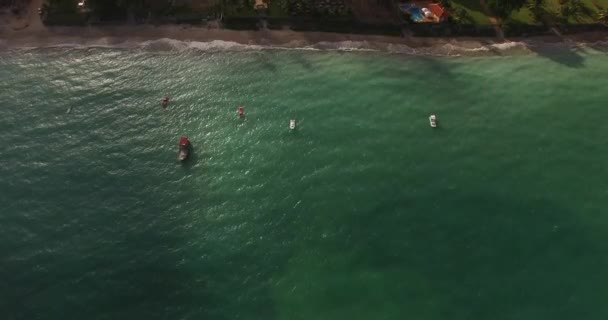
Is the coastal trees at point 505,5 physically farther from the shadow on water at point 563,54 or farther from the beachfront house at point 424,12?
the beachfront house at point 424,12

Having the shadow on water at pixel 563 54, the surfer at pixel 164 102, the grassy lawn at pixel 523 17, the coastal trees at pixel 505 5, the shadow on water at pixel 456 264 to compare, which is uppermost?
the coastal trees at pixel 505 5

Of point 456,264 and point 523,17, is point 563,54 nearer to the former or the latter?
point 523,17

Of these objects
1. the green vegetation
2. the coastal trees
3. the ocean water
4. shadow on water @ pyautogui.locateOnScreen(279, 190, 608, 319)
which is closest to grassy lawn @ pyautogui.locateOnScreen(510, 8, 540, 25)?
the coastal trees

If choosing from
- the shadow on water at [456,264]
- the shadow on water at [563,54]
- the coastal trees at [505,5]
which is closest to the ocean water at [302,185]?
the shadow on water at [456,264]

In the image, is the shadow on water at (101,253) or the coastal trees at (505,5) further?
the coastal trees at (505,5)

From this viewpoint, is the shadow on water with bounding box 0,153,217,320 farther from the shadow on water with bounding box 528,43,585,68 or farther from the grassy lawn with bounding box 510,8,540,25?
the grassy lawn with bounding box 510,8,540,25

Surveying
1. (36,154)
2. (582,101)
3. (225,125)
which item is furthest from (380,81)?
(36,154)

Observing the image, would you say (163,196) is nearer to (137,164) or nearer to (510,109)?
(137,164)
